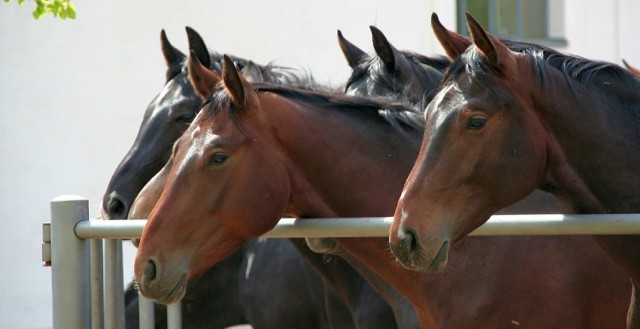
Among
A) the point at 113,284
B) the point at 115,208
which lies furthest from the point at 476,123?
the point at 115,208

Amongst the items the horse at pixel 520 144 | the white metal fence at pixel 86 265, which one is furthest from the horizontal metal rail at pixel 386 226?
the horse at pixel 520 144

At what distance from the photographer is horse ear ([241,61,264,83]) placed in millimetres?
4668

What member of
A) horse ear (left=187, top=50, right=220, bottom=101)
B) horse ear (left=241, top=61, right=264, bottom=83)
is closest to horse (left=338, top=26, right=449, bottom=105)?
horse ear (left=241, top=61, right=264, bottom=83)

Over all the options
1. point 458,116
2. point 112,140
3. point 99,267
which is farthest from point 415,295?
point 112,140

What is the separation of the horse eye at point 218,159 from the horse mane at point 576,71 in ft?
2.30

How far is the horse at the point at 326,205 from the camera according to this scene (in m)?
3.20

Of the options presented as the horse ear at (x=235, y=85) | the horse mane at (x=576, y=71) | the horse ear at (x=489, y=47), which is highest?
the horse ear at (x=489, y=47)

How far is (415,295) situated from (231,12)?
5471 mm

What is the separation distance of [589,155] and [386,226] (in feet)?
1.84

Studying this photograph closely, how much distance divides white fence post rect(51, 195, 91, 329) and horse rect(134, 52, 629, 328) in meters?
0.39

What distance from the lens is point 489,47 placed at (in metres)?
2.90

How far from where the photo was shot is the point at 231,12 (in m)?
8.58

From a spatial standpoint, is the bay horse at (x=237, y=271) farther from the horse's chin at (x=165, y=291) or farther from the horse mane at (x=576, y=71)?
the horse mane at (x=576, y=71)

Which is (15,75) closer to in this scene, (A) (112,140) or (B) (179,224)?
(A) (112,140)
